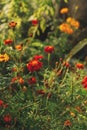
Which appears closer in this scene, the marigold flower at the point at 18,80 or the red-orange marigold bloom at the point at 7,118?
the red-orange marigold bloom at the point at 7,118

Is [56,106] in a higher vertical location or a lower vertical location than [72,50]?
higher

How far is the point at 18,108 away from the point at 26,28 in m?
3.66

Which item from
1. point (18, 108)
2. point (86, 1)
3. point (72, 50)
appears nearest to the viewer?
point (18, 108)

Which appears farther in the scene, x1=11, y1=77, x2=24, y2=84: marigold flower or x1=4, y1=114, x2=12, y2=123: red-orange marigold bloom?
x1=11, y1=77, x2=24, y2=84: marigold flower

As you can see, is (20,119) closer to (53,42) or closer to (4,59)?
(4,59)

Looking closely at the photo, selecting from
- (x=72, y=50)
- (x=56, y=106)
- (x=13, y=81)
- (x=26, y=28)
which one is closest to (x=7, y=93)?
(x=13, y=81)

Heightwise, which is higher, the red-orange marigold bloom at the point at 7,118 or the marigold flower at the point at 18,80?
the marigold flower at the point at 18,80

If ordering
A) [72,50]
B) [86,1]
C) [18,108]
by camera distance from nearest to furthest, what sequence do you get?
1. [18,108]
2. [72,50]
3. [86,1]

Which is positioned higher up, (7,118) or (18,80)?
(18,80)

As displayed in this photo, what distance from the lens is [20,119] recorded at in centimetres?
357

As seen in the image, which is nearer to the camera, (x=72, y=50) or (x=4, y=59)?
(x=4, y=59)

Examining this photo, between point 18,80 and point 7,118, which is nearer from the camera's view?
point 7,118

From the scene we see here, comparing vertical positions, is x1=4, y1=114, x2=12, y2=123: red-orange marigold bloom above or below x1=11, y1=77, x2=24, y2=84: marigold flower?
below

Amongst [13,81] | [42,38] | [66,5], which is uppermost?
[13,81]
